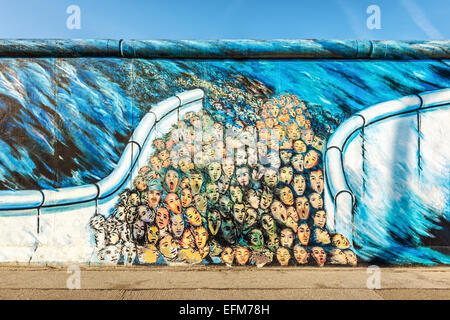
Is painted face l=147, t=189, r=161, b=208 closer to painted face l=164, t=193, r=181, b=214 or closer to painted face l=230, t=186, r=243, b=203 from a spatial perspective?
painted face l=164, t=193, r=181, b=214

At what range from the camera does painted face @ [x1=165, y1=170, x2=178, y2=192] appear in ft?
17.3

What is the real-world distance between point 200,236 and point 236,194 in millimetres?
847

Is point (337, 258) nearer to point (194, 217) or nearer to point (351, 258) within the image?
point (351, 258)

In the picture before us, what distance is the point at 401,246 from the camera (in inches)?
207

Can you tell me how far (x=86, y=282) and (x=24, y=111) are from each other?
2922 millimetres

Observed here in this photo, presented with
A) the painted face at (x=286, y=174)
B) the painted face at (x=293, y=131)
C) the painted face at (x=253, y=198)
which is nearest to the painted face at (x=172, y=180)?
the painted face at (x=253, y=198)

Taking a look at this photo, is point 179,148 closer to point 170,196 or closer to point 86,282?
point 170,196

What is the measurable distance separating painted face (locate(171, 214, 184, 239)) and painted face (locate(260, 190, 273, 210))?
127 centimetres

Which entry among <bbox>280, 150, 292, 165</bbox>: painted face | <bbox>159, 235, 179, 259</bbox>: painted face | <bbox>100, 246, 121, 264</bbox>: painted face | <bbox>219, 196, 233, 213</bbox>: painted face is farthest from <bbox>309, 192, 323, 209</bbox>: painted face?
<bbox>100, 246, 121, 264</bbox>: painted face

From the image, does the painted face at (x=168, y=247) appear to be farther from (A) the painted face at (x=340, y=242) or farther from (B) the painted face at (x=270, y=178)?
(A) the painted face at (x=340, y=242)

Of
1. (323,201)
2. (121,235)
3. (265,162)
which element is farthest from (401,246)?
(121,235)

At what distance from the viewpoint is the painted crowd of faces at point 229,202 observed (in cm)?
519

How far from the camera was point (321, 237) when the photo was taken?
205 inches

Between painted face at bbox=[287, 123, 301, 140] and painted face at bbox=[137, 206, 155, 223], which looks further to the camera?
painted face at bbox=[287, 123, 301, 140]
